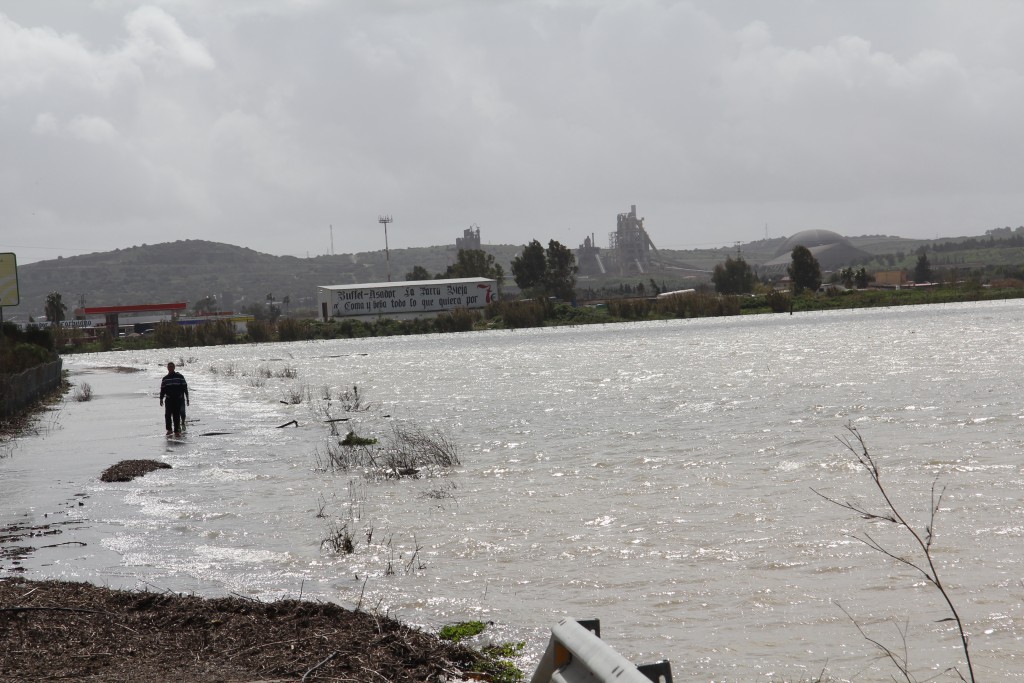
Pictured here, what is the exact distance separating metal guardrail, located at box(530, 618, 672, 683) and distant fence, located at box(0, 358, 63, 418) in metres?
25.9

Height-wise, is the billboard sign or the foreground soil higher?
the billboard sign

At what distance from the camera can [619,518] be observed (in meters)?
13.0

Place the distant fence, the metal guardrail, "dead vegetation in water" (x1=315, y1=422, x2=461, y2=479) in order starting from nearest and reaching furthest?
the metal guardrail
"dead vegetation in water" (x1=315, y1=422, x2=461, y2=479)
the distant fence

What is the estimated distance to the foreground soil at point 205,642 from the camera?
21.8 feet

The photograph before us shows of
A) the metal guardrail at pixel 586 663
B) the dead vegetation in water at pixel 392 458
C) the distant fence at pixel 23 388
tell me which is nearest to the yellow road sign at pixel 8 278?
the distant fence at pixel 23 388

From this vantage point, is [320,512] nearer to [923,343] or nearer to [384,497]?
[384,497]

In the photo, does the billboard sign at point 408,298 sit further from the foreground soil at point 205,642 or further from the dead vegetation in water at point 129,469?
the foreground soil at point 205,642

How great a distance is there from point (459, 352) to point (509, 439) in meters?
52.4

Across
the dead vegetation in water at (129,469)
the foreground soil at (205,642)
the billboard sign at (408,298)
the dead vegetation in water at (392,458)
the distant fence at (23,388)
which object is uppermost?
the billboard sign at (408,298)

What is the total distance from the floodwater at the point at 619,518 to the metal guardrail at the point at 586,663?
2307mm

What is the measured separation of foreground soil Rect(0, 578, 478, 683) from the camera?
6.65 metres

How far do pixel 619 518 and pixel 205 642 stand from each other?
21.3ft

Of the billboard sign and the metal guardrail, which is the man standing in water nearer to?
the metal guardrail

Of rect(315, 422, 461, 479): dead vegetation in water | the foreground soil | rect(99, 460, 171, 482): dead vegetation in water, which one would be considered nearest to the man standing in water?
rect(315, 422, 461, 479): dead vegetation in water
